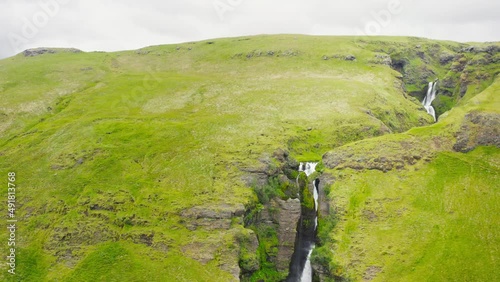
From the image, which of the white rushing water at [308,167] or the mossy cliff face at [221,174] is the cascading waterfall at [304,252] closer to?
the mossy cliff face at [221,174]

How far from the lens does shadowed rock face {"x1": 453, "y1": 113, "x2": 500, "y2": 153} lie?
7106cm

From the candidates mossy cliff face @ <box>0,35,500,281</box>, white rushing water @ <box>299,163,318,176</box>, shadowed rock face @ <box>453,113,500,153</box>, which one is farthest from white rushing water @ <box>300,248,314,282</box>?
shadowed rock face @ <box>453,113,500,153</box>

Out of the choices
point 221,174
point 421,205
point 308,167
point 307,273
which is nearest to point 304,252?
point 307,273

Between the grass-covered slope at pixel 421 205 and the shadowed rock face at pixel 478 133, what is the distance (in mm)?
165

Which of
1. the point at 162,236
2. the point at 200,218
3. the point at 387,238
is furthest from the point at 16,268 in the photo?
the point at 387,238

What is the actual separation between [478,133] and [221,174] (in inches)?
1961

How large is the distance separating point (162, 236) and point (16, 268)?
19933 mm

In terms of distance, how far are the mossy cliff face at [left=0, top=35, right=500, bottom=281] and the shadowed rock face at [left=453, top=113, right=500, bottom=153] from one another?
0.28 meters

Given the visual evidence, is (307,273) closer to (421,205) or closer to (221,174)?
(421,205)

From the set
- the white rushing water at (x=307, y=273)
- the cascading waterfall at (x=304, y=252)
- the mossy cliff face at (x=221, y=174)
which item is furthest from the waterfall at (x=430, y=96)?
the white rushing water at (x=307, y=273)

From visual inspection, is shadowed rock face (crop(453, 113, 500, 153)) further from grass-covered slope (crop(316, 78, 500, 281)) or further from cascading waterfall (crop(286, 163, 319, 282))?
cascading waterfall (crop(286, 163, 319, 282))

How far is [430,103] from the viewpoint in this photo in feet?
474

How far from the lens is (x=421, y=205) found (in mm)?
61875

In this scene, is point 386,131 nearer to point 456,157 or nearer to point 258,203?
point 456,157
